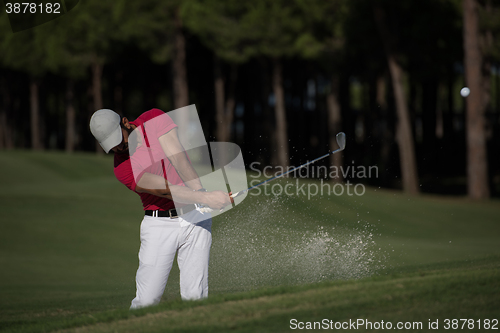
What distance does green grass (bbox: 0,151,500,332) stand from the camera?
4.39 m

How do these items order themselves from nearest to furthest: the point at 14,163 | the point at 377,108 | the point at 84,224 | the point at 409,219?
1. the point at 84,224
2. the point at 409,219
3. the point at 14,163
4. the point at 377,108

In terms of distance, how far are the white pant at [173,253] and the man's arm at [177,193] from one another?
0.67 feet

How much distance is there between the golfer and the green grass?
25cm

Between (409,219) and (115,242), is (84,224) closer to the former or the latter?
(115,242)

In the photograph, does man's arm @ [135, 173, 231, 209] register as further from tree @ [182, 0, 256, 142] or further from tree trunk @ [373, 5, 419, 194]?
tree @ [182, 0, 256, 142]

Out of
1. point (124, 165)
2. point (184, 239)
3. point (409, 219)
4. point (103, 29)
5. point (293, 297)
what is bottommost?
point (409, 219)

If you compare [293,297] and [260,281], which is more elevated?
[293,297]

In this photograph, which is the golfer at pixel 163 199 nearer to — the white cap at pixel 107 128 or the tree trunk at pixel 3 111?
the white cap at pixel 107 128

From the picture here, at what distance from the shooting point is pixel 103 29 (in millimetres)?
30250

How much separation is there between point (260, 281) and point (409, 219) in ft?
26.7

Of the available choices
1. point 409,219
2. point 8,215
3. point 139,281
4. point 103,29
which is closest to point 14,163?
point 103,29

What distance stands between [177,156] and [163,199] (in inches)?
15.9

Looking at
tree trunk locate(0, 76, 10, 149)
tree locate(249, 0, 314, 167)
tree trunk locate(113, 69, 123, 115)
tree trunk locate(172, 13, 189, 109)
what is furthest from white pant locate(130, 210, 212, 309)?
tree trunk locate(0, 76, 10, 149)

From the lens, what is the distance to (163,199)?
454cm
